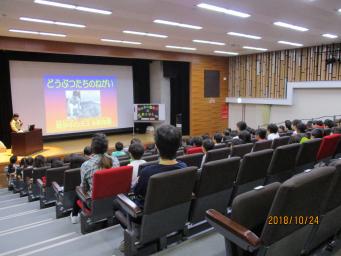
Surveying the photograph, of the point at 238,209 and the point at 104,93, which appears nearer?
the point at 238,209

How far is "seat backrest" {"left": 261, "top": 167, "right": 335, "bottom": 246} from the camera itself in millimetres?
1401

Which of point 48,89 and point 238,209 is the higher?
point 48,89

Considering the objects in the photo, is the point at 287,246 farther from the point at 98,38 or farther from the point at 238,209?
the point at 98,38

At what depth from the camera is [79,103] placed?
11.1 metres

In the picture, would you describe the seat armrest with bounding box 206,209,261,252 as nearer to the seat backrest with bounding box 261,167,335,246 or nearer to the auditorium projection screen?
the seat backrest with bounding box 261,167,335,246

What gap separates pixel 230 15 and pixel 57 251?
5438 mm

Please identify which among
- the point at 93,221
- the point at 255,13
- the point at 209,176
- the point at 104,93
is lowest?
the point at 93,221

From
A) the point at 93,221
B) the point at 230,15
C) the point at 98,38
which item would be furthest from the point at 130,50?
the point at 93,221

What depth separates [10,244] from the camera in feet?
9.18

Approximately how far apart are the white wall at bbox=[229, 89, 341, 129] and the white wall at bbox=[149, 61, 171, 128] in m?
3.30

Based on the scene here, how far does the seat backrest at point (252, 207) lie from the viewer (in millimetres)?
1509

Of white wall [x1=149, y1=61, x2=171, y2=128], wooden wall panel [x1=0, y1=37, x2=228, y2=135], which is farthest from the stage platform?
wooden wall panel [x1=0, y1=37, x2=228, y2=135]

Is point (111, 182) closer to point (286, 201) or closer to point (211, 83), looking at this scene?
point (286, 201)

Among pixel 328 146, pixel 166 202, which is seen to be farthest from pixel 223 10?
pixel 166 202
